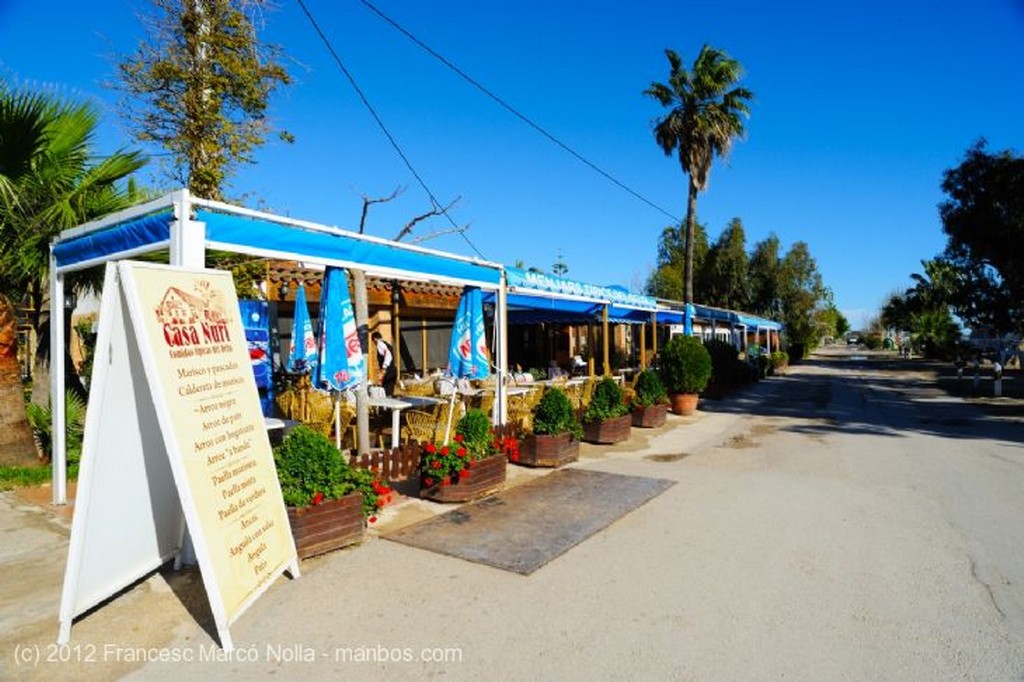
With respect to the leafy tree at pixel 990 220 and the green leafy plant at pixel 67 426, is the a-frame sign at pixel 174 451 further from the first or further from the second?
the leafy tree at pixel 990 220

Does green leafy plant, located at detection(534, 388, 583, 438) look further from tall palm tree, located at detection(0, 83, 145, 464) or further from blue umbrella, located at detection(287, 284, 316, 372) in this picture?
tall palm tree, located at detection(0, 83, 145, 464)

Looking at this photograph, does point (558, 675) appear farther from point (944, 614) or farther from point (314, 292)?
point (314, 292)

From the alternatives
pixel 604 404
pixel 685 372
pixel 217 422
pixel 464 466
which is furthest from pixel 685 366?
pixel 217 422

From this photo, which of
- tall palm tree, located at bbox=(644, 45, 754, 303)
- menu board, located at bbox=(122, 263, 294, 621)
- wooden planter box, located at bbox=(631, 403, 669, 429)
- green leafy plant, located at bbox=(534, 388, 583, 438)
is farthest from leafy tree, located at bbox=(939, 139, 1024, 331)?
menu board, located at bbox=(122, 263, 294, 621)

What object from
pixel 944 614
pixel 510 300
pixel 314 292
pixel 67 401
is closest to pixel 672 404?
pixel 510 300

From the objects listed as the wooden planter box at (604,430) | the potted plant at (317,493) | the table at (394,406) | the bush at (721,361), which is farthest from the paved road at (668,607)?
the bush at (721,361)

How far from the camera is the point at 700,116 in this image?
1861cm

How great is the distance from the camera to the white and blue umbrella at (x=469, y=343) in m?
7.67

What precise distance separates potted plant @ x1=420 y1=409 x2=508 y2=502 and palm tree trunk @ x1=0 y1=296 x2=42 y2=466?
4683 mm

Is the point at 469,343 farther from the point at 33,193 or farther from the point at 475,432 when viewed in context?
the point at 33,193

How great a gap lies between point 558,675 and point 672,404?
11.3 metres

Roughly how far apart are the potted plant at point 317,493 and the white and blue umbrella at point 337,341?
3.11 ft

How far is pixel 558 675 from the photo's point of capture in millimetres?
2959

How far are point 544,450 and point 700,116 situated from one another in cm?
1480
